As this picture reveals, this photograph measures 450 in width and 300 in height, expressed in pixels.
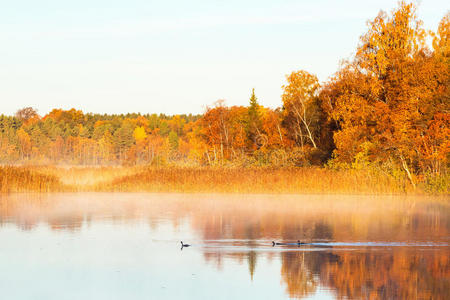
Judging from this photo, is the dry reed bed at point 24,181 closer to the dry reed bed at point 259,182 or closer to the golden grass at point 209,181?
the golden grass at point 209,181

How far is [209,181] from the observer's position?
120 ft

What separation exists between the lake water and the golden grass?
25.7 feet

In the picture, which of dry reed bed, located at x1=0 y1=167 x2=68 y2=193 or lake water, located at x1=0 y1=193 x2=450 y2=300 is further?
dry reed bed, located at x1=0 y1=167 x2=68 y2=193

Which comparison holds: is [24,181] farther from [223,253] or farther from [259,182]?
[223,253]

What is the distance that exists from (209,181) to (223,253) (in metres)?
21.6

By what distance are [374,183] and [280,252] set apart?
21.9 meters

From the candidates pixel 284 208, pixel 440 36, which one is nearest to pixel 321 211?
pixel 284 208

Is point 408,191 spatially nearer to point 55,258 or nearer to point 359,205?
point 359,205

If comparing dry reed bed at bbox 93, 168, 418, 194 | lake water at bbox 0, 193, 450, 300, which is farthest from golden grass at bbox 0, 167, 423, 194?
lake water at bbox 0, 193, 450, 300

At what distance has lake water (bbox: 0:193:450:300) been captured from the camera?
1101 cm

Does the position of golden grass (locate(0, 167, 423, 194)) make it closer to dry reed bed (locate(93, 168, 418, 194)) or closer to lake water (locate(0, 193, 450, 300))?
dry reed bed (locate(93, 168, 418, 194))

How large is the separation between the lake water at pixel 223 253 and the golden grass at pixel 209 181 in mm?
7845

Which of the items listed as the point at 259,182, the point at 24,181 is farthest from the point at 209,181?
the point at 24,181

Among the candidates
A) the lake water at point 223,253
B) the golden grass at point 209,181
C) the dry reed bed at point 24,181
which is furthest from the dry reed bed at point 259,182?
the lake water at point 223,253
